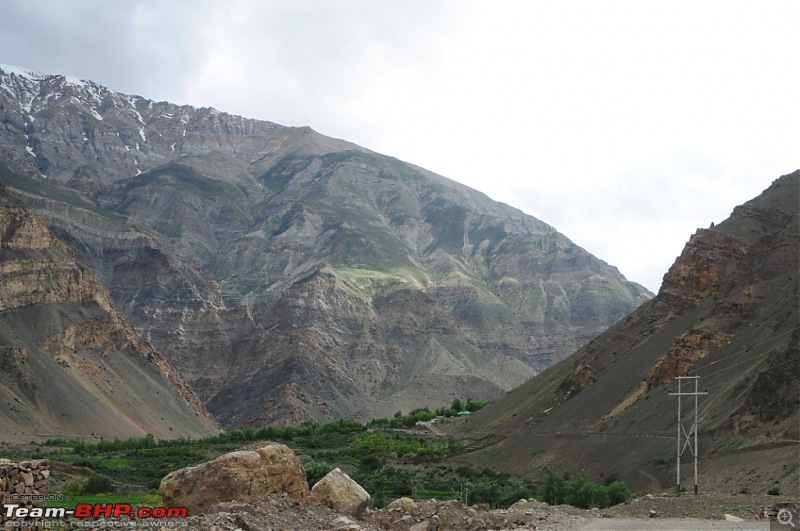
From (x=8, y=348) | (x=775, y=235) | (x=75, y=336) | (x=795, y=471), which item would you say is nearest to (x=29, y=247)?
(x=75, y=336)

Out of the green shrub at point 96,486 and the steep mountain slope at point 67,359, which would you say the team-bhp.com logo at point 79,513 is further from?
the steep mountain slope at point 67,359

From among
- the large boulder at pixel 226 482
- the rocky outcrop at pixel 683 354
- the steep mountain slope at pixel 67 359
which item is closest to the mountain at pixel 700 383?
the rocky outcrop at pixel 683 354

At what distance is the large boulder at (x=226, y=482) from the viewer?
2583 cm

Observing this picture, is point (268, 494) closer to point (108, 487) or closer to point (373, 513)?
point (373, 513)

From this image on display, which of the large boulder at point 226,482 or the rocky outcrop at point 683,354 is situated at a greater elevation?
the rocky outcrop at point 683,354

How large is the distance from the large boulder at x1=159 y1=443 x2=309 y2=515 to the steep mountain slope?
112 meters

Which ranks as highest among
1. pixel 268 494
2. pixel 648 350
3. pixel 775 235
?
pixel 775 235

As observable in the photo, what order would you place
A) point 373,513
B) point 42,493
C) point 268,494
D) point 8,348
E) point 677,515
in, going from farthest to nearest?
point 8,348 → point 677,515 → point 373,513 → point 268,494 → point 42,493

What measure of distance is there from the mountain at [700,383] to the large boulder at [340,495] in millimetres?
24717

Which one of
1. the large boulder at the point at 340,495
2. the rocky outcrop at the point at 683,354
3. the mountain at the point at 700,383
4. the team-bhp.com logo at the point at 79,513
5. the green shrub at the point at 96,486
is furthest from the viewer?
the rocky outcrop at the point at 683,354

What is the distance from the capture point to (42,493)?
65.4ft

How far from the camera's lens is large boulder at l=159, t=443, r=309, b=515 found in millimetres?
25828

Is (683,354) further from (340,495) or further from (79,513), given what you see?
(79,513)

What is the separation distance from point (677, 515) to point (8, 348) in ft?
451
